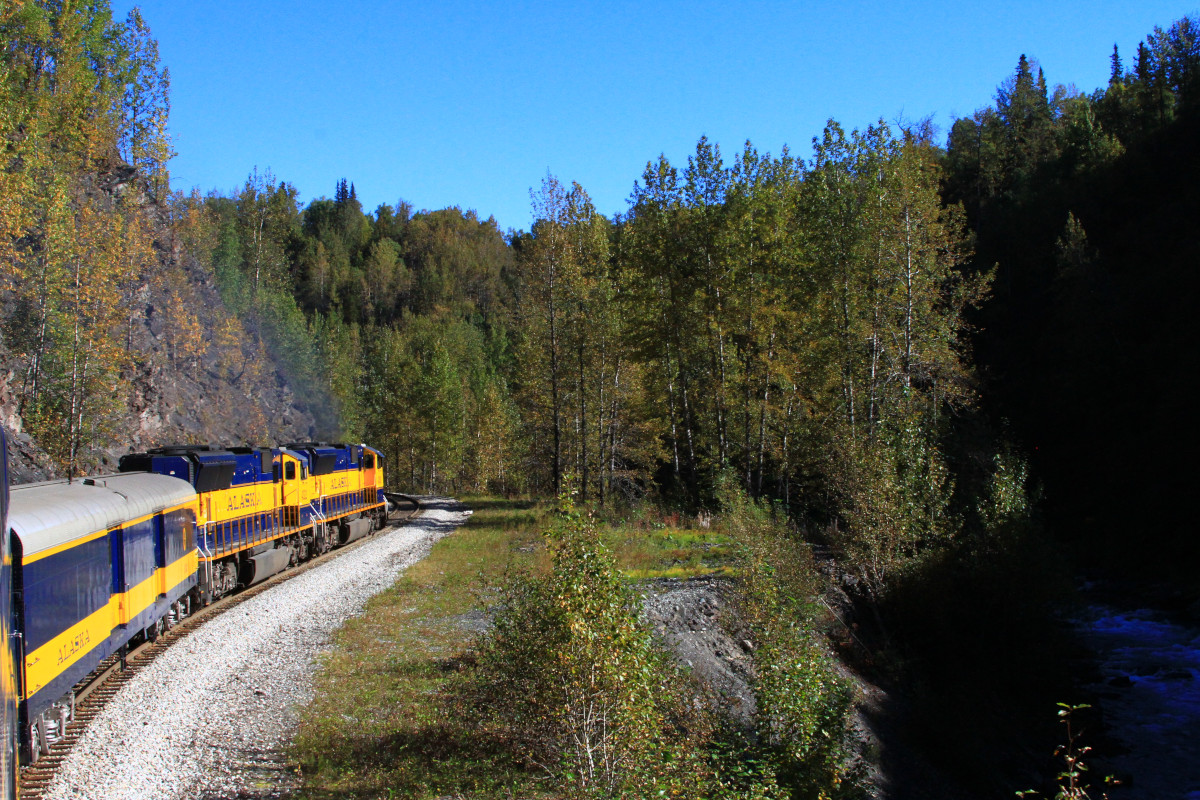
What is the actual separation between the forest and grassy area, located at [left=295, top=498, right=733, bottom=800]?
391cm

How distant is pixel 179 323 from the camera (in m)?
44.0

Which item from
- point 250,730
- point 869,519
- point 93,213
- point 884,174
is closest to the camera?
point 250,730

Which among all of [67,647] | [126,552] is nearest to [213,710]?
[67,647]

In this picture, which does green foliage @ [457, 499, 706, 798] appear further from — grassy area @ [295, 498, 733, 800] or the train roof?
the train roof

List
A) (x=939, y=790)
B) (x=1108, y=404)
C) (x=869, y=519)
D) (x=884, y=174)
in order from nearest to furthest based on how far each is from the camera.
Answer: (x=939, y=790)
(x=869, y=519)
(x=884, y=174)
(x=1108, y=404)

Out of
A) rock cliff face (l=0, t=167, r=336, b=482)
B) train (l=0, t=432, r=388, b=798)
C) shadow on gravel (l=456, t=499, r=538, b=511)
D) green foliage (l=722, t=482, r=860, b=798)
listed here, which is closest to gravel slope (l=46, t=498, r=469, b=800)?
train (l=0, t=432, r=388, b=798)

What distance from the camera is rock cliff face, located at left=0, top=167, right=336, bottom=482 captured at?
102ft

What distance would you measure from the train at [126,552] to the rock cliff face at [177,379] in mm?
11376

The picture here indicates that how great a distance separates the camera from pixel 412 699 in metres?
11.8

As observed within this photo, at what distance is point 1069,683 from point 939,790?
8.58 metres

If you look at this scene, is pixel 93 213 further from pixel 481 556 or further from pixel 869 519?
pixel 869 519

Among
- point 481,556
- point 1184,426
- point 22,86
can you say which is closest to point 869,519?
point 481,556

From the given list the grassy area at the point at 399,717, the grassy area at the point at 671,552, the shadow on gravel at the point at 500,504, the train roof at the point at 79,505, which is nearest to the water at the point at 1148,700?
the grassy area at the point at 671,552

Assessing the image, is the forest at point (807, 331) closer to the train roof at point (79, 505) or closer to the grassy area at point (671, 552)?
the grassy area at point (671, 552)
